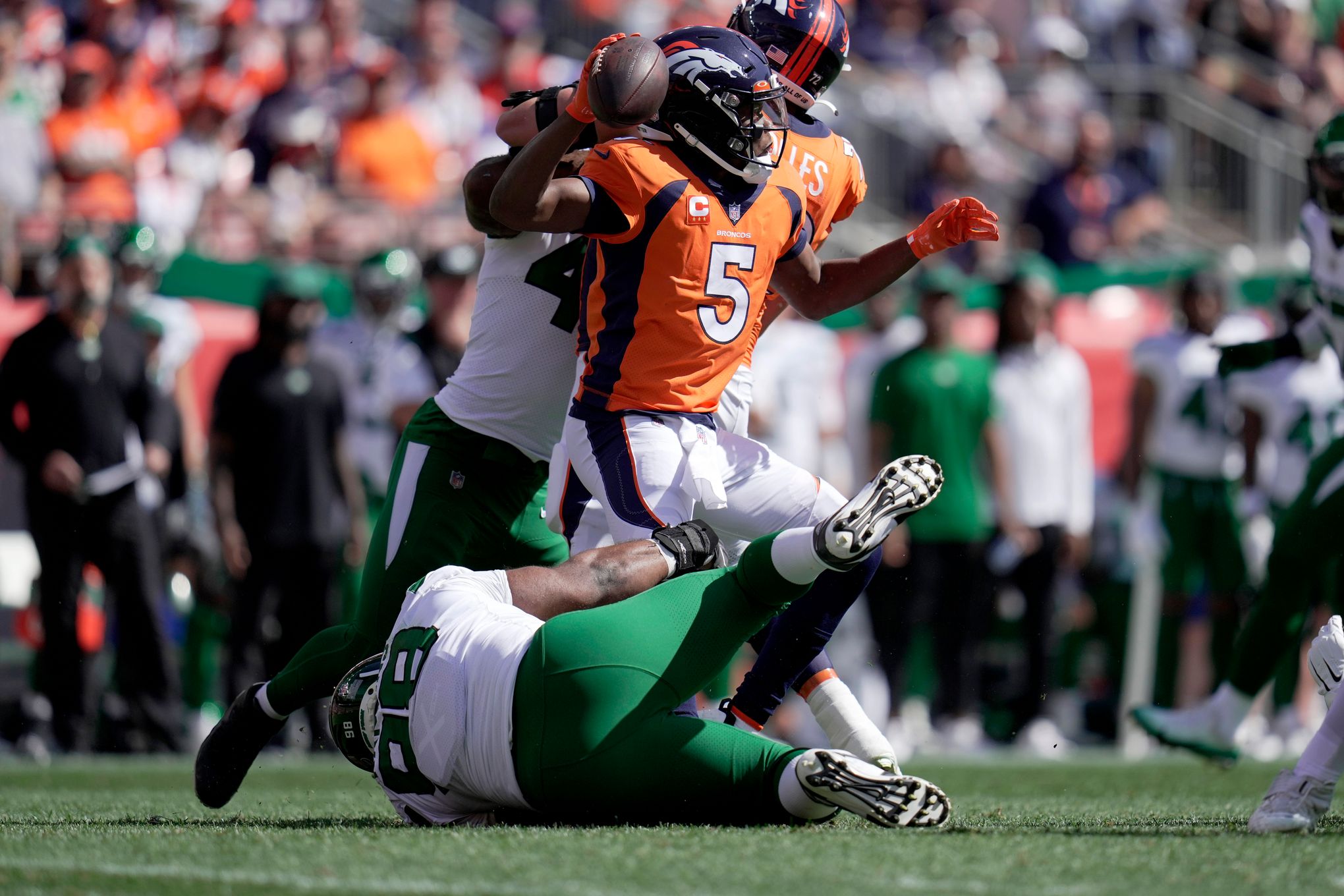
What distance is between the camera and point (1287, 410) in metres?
8.93

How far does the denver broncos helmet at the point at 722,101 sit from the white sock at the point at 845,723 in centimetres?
137

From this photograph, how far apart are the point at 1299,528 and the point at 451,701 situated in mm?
2851

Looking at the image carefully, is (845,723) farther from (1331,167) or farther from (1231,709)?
(1331,167)

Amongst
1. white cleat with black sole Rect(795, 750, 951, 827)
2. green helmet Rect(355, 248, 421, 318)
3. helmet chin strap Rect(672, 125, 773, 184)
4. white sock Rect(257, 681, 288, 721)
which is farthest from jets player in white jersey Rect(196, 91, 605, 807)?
green helmet Rect(355, 248, 421, 318)

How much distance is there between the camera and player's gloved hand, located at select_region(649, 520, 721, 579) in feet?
14.9

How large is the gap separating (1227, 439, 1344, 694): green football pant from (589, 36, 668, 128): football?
8.24 feet

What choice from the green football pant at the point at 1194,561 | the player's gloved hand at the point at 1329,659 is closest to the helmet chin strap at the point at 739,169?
the player's gloved hand at the point at 1329,659

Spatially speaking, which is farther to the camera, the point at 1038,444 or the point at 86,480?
the point at 1038,444

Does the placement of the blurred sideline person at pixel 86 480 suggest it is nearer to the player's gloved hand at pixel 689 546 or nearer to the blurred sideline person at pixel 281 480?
the blurred sideline person at pixel 281 480

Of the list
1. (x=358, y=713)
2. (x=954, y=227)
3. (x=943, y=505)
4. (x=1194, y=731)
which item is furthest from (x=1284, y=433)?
(x=358, y=713)

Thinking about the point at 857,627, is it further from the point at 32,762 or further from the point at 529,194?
the point at 529,194

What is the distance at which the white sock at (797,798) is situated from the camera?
13.7 ft

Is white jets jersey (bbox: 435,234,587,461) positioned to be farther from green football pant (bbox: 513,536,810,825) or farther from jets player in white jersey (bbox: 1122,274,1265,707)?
jets player in white jersey (bbox: 1122,274,1265,707)

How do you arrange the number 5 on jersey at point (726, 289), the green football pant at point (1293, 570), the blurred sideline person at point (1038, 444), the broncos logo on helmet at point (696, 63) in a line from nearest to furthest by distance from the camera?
1. the broncos logo on helmet at point (696, 63)
2. the number 5 on jersey at point (726, 289)
3. the green football pant at point (1293, 570)
4. the blurred sideline person at point (1038, 444)
